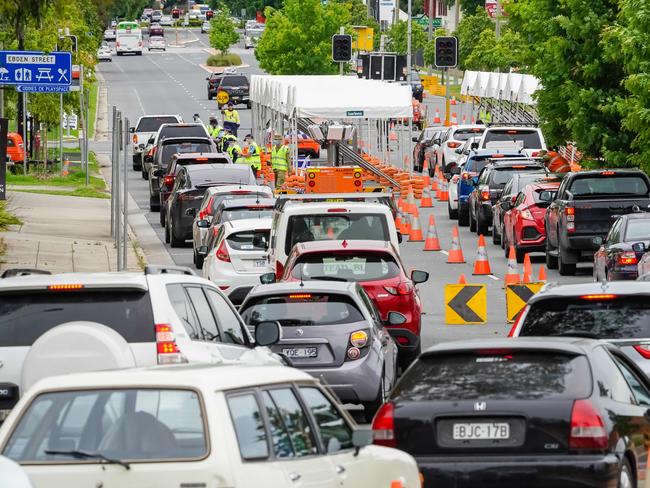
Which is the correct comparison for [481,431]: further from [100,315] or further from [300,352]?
[300,352]

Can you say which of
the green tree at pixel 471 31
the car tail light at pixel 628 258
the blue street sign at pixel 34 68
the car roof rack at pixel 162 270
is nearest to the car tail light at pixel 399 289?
the car tail light at pixel 628 258

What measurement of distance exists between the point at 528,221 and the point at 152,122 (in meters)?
30.7

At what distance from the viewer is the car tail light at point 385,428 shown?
35.8 ft

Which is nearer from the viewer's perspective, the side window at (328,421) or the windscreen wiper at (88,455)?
the windscreen wiper at (88,455)

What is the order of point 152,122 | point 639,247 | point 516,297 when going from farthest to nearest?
point 152,122 → point 639,247 → point 516,297

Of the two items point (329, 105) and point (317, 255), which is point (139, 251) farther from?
point (317, 255)

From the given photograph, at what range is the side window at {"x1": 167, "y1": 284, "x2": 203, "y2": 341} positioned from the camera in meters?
11.8

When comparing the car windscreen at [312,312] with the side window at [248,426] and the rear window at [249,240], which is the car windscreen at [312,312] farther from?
the rear window at [249,240]

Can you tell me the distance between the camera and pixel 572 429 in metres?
10.5

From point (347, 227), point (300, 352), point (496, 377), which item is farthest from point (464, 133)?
point (496, 377)

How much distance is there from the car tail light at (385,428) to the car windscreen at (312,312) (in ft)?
16.9

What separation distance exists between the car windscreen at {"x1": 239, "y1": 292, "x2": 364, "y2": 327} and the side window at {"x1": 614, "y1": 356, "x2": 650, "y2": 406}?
459cm

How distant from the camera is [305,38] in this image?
86.1 metres

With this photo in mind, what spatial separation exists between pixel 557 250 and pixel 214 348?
20.3 meters
